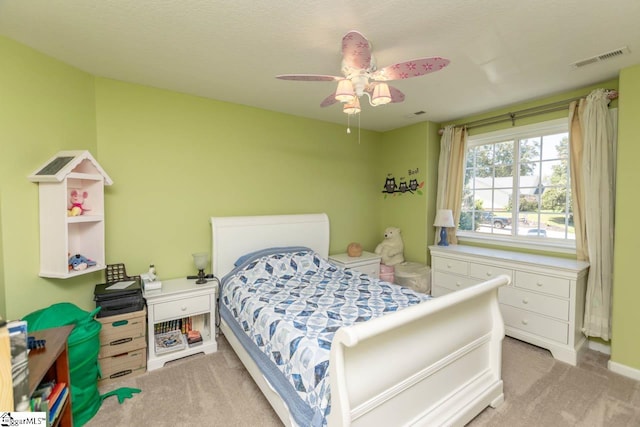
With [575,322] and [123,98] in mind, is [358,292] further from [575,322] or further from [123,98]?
[123,98]

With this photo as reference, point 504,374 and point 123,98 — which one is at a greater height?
point 123,98

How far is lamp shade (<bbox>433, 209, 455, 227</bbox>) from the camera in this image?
354cm

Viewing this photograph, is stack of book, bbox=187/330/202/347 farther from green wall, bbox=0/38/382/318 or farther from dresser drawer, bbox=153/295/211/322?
green wall, bbox=0/38/382/318

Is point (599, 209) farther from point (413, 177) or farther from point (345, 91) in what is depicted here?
point (345, 91)

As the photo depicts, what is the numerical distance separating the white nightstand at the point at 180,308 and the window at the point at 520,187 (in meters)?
3.23

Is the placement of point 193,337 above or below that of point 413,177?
below

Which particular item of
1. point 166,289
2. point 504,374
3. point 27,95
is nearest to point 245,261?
point 166,289

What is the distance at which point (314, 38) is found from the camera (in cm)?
184

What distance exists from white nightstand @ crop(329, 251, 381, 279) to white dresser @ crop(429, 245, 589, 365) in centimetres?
106

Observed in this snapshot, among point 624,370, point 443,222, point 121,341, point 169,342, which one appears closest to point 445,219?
point 443,222

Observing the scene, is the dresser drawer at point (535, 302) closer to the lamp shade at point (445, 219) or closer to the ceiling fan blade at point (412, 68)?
the lamp shade at point (445, 219)

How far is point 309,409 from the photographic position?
1.41 meters

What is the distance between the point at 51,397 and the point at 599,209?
4059 mm

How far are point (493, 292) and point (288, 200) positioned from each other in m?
2.37
